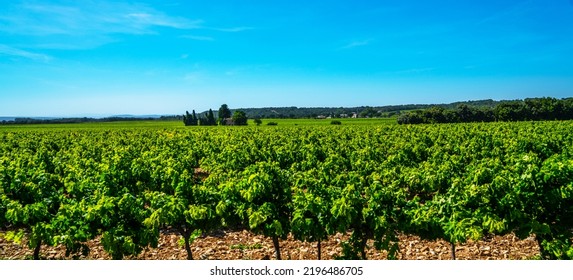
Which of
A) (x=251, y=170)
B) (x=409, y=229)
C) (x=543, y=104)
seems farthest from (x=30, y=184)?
(x=543, y=104)

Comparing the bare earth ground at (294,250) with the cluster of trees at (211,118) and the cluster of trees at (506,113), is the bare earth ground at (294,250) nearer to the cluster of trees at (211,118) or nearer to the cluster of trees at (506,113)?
the cluster of trees at (506,113)

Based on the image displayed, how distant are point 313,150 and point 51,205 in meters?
13.2

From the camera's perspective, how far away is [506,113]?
8025cm

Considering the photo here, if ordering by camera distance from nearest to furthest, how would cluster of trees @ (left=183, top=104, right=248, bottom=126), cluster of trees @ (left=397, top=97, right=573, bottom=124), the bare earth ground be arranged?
the bare earth ground < cluster of trees @ (left=397, top=97, right=573, bottom=124) < cluster of trees @ (left=183, top=104, right=248, bottom=126)

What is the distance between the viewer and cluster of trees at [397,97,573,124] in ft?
261

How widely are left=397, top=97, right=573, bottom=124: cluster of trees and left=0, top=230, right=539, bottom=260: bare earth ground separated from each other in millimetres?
73457

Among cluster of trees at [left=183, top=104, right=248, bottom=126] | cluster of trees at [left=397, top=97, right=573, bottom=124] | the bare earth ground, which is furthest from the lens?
cluster of trees at [left=183, top=104, right=248, bottom=126]

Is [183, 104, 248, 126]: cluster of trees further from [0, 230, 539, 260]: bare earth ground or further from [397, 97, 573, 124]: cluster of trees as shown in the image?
[0, 230, 539, 260]: bare earth ground

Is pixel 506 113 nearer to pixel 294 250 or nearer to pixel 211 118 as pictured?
pixel 211 118

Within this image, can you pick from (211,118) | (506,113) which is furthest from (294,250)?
(211,118)

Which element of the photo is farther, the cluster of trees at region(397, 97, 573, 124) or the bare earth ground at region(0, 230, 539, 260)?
the cluster of trees at region(397, 97, 573, 124)

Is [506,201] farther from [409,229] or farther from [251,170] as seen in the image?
[251,170]

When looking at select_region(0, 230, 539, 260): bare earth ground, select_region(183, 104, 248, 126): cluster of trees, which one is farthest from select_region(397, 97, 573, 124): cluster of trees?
select_region(0, 230, 539, 260): bare earth ground

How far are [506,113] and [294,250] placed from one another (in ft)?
284
